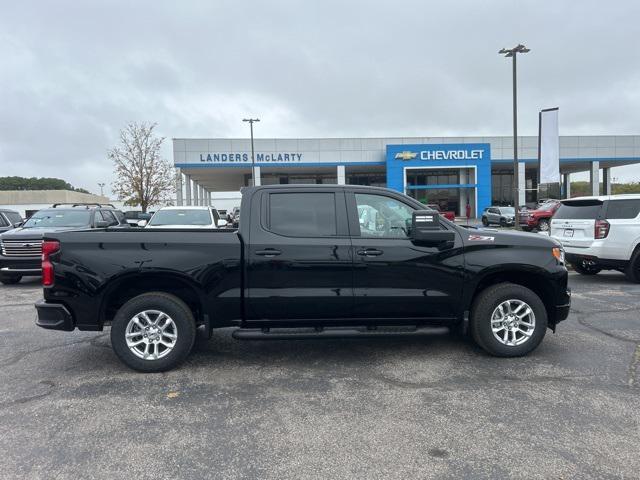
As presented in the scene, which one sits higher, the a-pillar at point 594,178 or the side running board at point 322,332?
the a-pillar at point 594,178

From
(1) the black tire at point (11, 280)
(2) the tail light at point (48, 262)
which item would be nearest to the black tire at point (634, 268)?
(2) the tail light at point (48, 262)

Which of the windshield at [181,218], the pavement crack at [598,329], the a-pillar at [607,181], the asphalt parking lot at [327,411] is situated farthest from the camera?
the a-pillar at [607,181]

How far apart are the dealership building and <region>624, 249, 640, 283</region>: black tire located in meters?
30.4

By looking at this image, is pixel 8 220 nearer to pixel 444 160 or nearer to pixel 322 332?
pixel 322 332

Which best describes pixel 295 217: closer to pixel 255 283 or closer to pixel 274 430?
pixel 255 283

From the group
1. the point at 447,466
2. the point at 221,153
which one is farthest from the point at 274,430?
the point at 221,153

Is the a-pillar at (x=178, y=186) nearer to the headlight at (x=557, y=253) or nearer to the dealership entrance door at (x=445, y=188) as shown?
Answer: the dealership entrance door at (x=445, y=188)

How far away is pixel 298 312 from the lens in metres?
4.62

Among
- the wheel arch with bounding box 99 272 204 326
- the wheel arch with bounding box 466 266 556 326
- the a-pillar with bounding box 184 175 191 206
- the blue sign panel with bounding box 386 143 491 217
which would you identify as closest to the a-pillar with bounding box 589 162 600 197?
the blue sign panel with bounding box 386 143 491 217

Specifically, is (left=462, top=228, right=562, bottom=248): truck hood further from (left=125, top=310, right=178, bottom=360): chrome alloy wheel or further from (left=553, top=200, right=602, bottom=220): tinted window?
(left=553, top=200, right=602, bottom=220): tinted window

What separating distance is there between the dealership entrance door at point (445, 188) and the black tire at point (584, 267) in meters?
30.2

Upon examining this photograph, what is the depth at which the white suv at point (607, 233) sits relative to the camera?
29.4 ft

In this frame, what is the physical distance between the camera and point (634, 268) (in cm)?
923

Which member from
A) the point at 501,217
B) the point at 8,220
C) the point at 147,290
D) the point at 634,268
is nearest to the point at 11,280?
the point at 8,220
